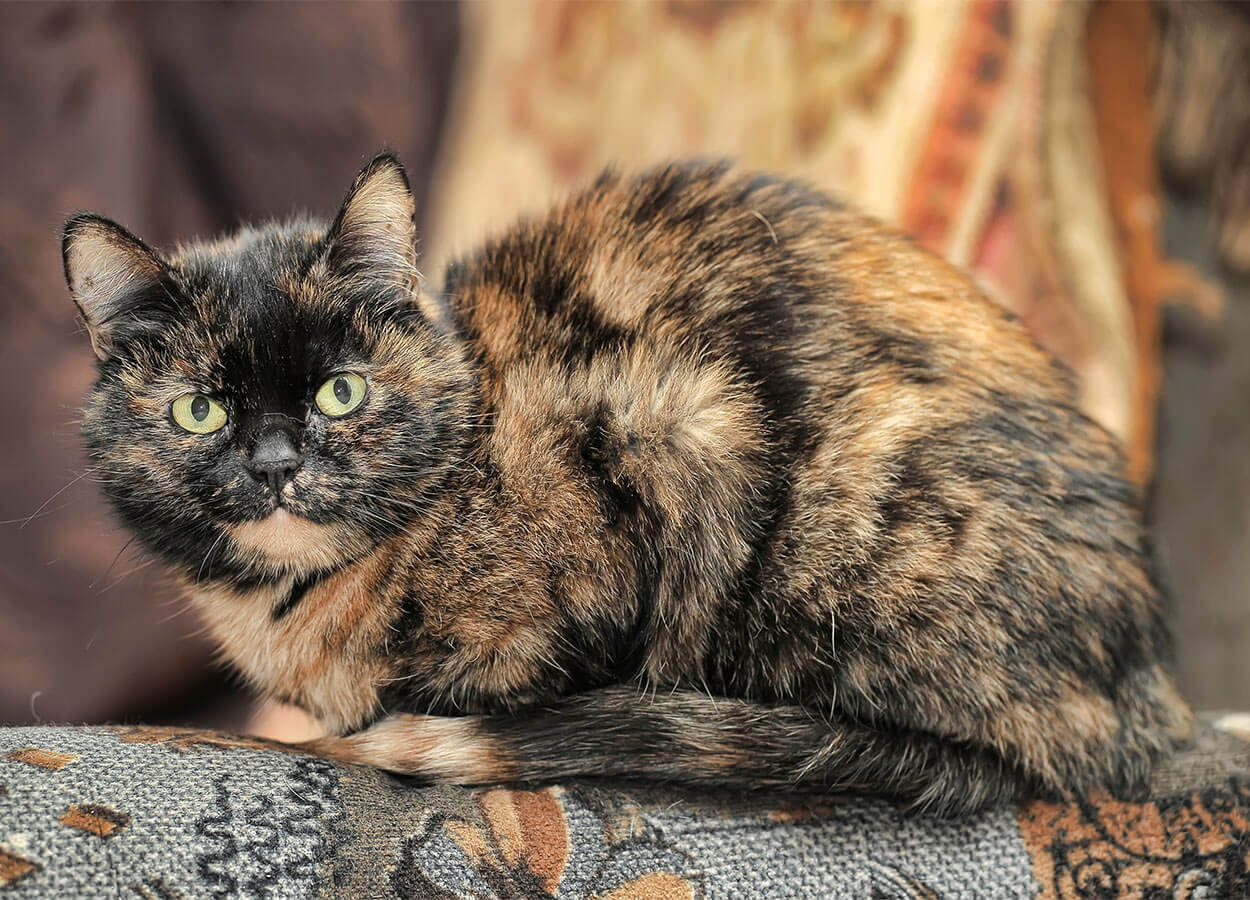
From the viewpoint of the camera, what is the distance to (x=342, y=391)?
41.3 inches

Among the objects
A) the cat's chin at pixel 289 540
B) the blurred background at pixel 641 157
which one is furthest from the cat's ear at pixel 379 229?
the blurred background at pixel 641 157

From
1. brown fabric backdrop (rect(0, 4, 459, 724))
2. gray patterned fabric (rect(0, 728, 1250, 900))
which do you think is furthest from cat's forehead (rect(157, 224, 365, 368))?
brown fabric backdrop (rect(0, 4, 459, 724))

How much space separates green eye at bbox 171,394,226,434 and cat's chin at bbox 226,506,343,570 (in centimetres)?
11

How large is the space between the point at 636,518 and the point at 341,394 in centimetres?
35

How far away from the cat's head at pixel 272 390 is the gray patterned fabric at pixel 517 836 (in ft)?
0.75

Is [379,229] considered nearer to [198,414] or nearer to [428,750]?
[198,414]

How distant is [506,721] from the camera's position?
3.50 feet

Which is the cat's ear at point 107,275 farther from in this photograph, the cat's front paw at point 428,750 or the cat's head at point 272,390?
the cat's front paw at point 428,750

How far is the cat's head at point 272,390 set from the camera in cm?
100

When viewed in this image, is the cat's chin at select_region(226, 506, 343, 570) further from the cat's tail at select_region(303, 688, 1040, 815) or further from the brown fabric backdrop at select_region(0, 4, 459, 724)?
the brown fabric backdrop at select_region(0, 4, 459, 724)

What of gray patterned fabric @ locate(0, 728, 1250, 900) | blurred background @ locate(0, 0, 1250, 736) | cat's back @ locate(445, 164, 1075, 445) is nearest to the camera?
gray patterned fabric @ locate(0, 728, 1250, 900)

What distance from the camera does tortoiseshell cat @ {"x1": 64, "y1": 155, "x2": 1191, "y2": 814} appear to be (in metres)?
1.02

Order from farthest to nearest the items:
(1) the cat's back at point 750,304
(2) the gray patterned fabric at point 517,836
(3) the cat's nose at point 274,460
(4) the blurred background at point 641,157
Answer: (4) the blurred background at point 641,157
(1) the cat's back at point 750,304
(3) the cat's nose at point 274,460
(2) the gray patterned fabric at point 517,836

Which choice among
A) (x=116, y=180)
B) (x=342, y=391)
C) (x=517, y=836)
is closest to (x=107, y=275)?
(x=342, y=391)
